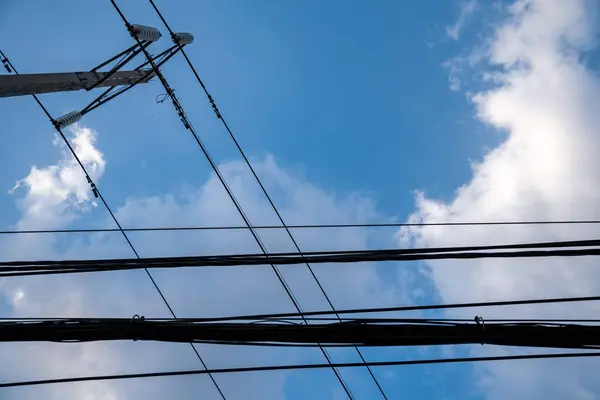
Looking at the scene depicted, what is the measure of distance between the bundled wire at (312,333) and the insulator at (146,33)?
22.9ft

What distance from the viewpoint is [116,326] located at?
176 inches

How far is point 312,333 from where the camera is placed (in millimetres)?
4434

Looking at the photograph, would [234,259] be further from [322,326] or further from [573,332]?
[573,332]

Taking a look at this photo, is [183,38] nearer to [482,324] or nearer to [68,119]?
[68,119]

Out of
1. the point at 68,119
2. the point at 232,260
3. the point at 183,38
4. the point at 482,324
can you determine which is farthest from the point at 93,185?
the point at 482,324

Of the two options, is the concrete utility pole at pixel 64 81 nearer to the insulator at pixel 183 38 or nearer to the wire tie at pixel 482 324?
the insulator at pixel 183 38

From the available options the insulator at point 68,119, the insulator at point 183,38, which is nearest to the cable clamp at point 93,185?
the insulator at point 68,119

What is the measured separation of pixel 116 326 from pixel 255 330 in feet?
4.12

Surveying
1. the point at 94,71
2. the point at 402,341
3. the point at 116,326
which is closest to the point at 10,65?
the point at 94,71

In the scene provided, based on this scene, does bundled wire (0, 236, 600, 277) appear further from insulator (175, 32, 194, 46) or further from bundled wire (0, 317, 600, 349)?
insulator (175, 32, 194, 46)

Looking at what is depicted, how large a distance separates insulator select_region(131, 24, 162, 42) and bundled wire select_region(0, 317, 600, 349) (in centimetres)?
697

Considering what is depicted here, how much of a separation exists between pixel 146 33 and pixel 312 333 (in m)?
8.13

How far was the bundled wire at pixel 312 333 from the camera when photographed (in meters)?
4.31

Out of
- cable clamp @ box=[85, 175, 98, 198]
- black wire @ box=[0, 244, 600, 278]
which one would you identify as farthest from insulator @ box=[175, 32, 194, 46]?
black wire @ box=[0, 244, 600, 278]
